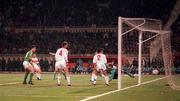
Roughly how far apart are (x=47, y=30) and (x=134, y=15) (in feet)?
32.8

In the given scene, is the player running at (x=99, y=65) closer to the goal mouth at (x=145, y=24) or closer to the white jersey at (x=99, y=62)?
the white jersey at (x=99, y=62)

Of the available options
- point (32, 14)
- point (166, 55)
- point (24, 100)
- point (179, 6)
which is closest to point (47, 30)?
point (32, 14)

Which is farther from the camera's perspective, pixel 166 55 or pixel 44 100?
pixel 166 55

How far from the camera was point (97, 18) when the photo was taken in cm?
5675

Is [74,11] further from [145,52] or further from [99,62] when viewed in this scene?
[99,62]

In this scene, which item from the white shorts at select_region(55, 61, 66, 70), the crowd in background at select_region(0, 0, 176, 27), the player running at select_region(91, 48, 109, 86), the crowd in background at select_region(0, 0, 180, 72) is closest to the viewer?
the white shorts at select_region(55, 61, 66, 70)

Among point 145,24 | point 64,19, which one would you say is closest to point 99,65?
point 145,24

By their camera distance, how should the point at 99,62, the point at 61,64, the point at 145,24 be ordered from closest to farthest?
the point at 61,64 < the point at 99,62 < the point at 145,24

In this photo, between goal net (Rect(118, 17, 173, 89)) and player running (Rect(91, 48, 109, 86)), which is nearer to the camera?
goal net (Rect(118, 17, 173, 89))

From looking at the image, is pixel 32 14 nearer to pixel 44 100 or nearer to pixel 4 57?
pixel 4 57

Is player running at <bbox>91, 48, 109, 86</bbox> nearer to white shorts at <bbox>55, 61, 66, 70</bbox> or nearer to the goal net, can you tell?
the goal net

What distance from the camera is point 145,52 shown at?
33.7 metres

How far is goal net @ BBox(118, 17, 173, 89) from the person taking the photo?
24.6 m

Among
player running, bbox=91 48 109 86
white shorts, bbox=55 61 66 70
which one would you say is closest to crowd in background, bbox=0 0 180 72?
player running, bbox=91 48 109 86
